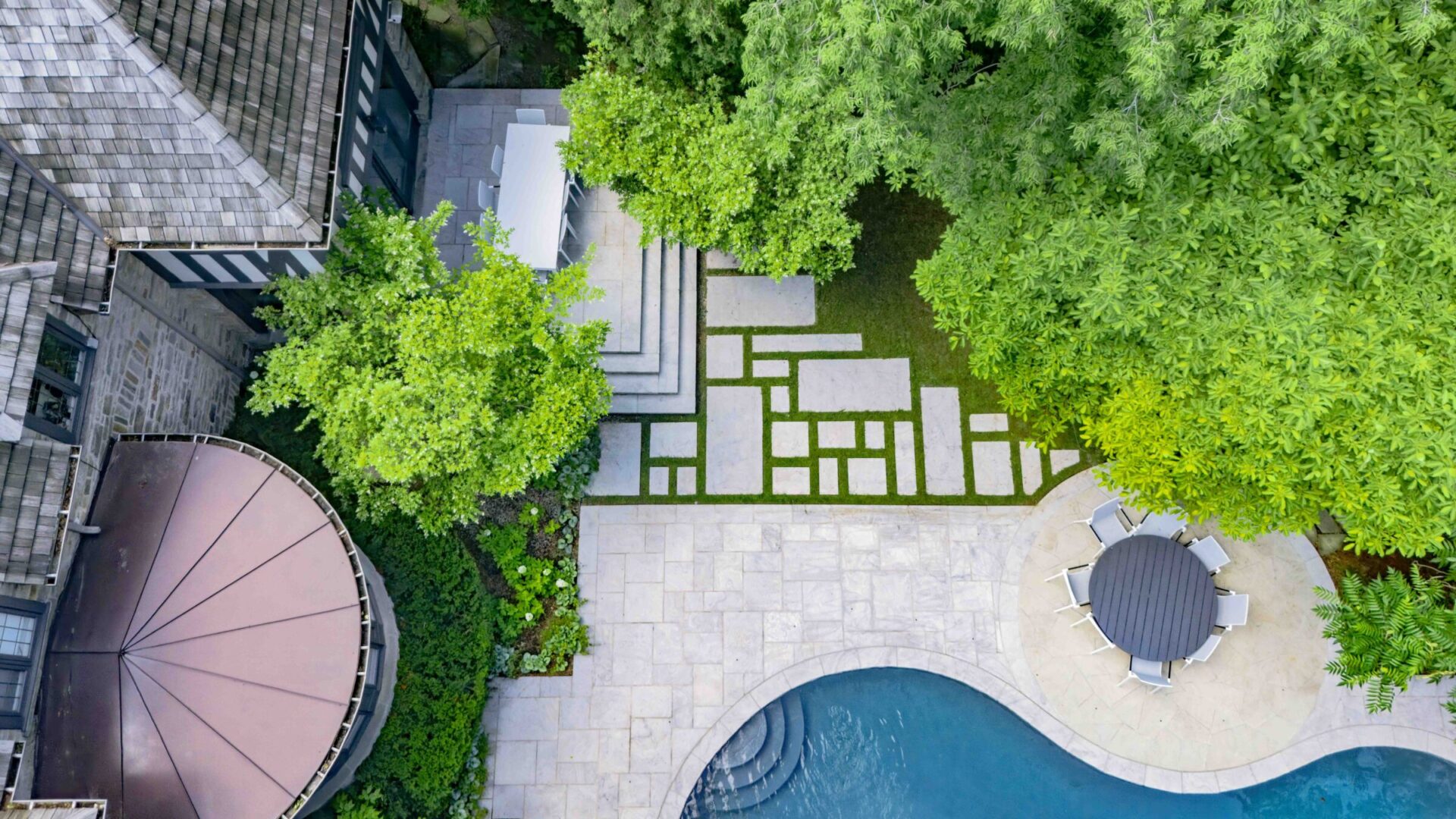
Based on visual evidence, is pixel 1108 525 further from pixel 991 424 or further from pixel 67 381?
pixel 67 381

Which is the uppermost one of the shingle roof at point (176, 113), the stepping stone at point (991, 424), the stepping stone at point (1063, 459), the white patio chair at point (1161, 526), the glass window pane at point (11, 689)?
the shingle roof at point (176, 113)

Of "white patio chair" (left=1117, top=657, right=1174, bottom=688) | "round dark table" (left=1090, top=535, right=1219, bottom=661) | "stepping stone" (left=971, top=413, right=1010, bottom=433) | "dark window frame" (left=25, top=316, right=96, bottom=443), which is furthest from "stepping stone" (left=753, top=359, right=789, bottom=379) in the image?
"dark window frame" (left=25, top=316, right=96, bottom=443)

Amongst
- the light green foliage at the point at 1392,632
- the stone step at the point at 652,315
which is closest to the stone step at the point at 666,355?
the stone step at the point at 652,315

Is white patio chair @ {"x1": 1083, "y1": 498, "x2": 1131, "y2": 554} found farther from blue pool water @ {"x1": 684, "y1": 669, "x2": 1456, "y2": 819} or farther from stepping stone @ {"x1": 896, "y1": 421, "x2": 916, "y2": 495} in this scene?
blue pool water @ {"x1": 684, "y1": 669, "x2": 1456, "y2": 819}

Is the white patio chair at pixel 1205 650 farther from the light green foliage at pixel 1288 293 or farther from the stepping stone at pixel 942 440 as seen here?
the stepping stone at pixel 942 440

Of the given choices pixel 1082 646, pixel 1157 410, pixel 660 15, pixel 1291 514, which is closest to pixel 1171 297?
pixel 1157 410

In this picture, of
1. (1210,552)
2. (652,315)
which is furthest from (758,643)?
(1210,552)
